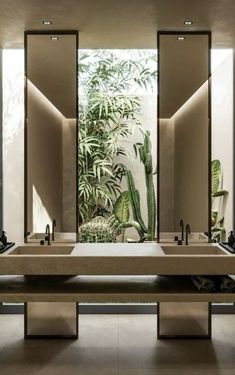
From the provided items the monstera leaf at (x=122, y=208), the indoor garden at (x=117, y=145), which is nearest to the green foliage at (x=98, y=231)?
the indoor garden at (x=117, y=145)

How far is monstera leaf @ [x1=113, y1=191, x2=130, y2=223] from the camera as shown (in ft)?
14.6

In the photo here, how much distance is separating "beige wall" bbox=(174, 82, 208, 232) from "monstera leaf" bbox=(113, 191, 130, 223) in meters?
0.59

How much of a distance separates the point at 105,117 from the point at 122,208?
0.83 metres

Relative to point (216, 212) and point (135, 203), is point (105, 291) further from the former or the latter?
point (216, 212)

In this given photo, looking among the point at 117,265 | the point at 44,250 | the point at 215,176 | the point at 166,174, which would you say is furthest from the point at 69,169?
the point at 215,176

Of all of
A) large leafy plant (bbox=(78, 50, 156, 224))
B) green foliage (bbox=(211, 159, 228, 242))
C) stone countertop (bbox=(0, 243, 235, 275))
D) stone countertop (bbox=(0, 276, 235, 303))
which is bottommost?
stone countertop (bbox=(0, 276, 235, 303))

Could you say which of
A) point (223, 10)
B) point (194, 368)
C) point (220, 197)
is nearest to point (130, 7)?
point (223, 10)

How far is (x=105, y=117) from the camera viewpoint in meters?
4.50

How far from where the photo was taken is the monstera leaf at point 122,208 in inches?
175

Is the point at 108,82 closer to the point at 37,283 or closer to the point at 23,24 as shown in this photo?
the point at 23,24

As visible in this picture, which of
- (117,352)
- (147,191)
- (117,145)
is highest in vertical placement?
(117,145)

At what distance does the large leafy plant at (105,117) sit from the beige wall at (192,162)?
0.62m

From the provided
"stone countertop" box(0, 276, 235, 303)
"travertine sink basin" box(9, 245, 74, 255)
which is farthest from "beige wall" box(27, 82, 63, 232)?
"stone countertop" box(0, 276, 235, 303)

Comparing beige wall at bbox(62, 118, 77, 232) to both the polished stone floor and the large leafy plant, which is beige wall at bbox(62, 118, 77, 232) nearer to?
the large leafy plant
